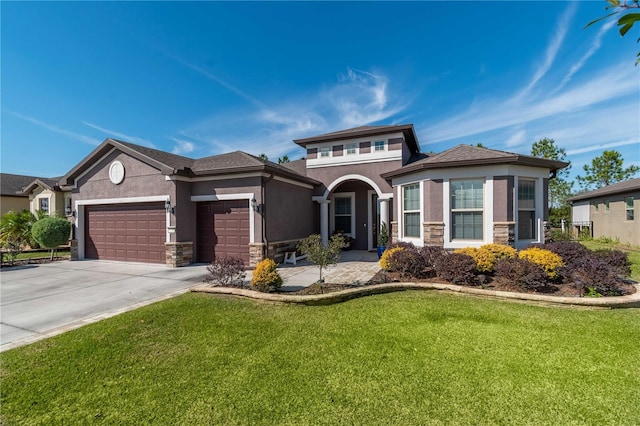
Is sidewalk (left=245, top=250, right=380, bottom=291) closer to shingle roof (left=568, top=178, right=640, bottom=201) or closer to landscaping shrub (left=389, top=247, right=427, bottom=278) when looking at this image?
landscaping shrub (left=389, top=247, right=427, bottom=278)

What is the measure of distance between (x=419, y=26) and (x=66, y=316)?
13677 millimetres

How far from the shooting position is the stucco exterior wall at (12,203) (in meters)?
22.3

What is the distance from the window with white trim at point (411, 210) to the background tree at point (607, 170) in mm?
35077

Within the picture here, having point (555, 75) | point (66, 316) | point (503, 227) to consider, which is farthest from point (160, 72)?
point (555, 75)

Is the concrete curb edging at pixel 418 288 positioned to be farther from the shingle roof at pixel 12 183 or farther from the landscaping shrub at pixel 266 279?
the shingle roof at pixel 12 183

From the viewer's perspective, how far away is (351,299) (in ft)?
20.0

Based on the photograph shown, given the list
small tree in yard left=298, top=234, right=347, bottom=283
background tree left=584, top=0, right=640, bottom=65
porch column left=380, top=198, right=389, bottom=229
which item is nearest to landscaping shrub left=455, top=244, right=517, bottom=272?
small tree in yard left=298, top=234, right=347, bottom=283

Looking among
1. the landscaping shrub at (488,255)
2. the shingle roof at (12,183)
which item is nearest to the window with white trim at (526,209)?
the landscaping shrub at (488,255)

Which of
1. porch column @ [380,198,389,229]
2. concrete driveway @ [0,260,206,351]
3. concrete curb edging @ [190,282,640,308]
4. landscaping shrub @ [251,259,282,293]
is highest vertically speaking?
porch column @ [380,198,389,229]

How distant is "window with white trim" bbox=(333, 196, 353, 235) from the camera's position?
47.8ft

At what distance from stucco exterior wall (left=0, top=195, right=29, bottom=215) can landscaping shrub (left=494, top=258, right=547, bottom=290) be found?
32913 millimetres

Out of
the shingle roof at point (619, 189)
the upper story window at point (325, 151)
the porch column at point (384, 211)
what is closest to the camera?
the porch column at point (384, 211)

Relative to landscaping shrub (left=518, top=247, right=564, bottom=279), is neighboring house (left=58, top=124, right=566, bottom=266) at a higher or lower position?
higher

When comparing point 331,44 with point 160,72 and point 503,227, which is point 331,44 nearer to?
point 160,72
